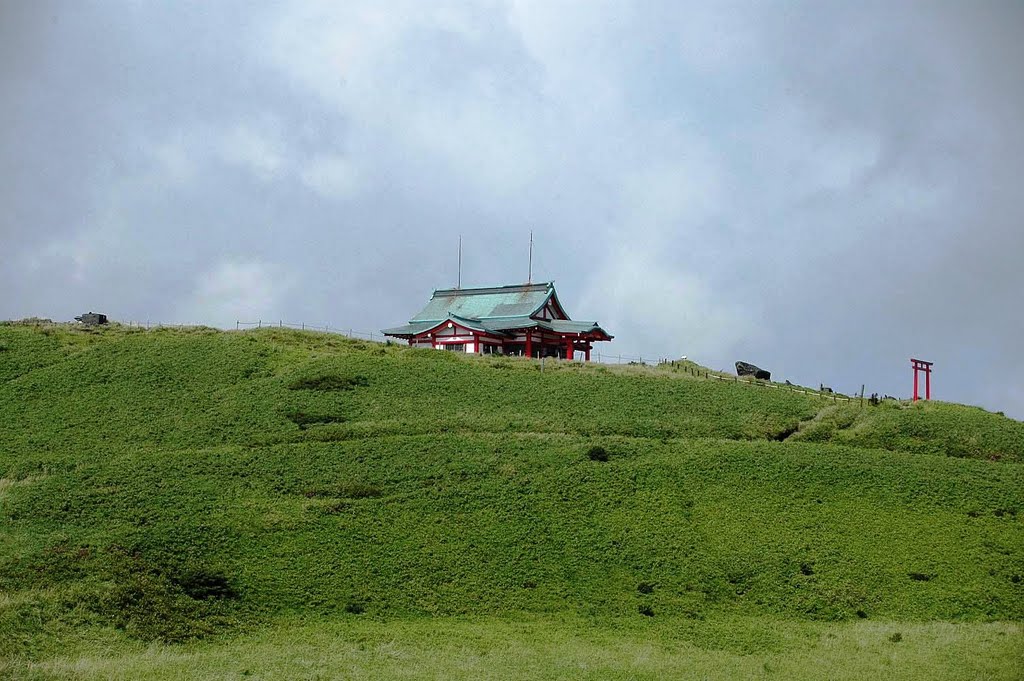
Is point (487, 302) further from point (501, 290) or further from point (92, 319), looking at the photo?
point (92, 319)

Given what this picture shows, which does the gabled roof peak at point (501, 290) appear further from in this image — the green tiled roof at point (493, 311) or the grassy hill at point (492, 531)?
the grassy hill at point (492, 531)

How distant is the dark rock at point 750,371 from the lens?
269 feet

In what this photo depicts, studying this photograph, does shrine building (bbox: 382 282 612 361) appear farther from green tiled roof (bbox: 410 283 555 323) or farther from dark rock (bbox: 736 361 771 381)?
dark rock (bbox: 736 361 771 381)

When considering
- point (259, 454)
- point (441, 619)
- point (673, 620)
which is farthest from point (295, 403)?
point (673, 620)

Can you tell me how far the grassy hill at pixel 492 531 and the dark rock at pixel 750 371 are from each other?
21421 mm

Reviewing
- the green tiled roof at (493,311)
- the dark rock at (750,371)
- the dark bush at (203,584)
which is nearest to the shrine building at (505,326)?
the green tiled roof at (493,311)

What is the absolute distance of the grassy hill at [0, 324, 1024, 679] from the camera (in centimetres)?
2980

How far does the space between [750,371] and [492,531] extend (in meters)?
49.8

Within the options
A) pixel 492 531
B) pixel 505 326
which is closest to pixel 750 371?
pixel 505 326

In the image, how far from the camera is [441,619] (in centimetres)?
3231

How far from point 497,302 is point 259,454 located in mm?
45425

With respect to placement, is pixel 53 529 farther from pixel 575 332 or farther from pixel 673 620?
pixel 575 332

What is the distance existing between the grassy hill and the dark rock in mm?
21421

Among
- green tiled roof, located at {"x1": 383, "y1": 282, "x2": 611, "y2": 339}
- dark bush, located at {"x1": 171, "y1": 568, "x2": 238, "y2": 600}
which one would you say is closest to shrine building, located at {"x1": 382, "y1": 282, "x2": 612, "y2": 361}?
green tiled roof, located at {"x1": 383, "y1": 282, "x2": 611, "y2": 339}
